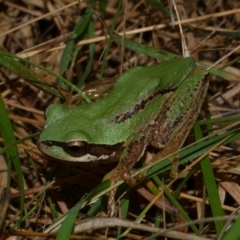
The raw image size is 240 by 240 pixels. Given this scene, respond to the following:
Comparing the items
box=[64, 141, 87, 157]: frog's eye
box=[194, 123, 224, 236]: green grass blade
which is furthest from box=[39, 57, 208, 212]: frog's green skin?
box=[194, 123, 224, 236]: green grass blade

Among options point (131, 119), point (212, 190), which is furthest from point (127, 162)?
point (212, 190)

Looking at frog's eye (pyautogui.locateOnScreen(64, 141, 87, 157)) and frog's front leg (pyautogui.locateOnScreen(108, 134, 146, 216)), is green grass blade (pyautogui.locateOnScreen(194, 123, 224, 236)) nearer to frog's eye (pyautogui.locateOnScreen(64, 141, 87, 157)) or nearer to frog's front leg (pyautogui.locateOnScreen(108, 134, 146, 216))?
frog's front leg (pyautogui.locateOnScreen(108, 134, 146, 216))

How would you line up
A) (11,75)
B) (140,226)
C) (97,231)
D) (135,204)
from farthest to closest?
1. (11,75)
2. (135,204)
3. (97,231)
4. (140,226)

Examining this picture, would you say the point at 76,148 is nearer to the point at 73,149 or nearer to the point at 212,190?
the point at 73,149

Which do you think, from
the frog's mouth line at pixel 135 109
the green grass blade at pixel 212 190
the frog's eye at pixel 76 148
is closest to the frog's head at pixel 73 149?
the frog's eye at pixel 76 148

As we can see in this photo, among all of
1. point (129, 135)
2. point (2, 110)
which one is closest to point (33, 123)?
point (2, 110)

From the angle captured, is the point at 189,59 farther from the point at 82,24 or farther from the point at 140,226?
the point at 140,226

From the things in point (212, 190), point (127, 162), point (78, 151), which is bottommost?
point (212, 190)
